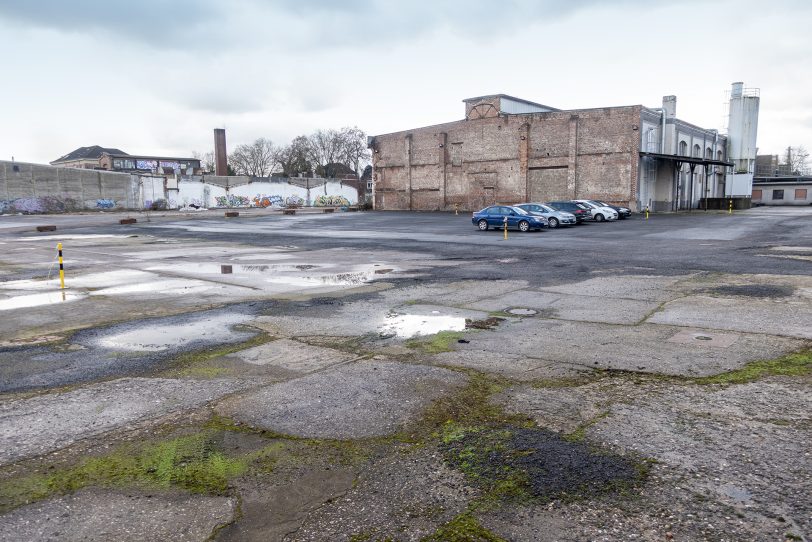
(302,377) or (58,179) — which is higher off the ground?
(58,179)

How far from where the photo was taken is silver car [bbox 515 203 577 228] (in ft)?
109

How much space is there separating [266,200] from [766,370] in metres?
79.2

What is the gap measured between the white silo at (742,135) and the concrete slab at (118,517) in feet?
216

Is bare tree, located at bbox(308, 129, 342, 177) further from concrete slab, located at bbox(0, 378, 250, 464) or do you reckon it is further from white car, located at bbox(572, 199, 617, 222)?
concrete slab, located at bbox(0, 378, 250, 464)

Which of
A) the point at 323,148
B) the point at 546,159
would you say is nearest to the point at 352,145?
the point at 323,148

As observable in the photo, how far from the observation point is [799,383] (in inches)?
233

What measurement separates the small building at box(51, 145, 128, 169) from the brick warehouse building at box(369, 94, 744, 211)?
65.8 metres

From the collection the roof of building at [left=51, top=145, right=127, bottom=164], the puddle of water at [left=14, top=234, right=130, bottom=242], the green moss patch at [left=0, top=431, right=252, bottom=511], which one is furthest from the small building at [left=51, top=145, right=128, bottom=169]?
the green moss patch at [left=0, top=431, right=252, bottom=511]

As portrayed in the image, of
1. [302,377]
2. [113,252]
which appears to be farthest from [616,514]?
[113,252]

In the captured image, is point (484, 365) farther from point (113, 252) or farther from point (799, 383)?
point (113, 252)

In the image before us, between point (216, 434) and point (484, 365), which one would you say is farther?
point (484, 365)

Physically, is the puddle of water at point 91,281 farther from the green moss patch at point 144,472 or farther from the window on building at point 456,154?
the window on building at point 456,154

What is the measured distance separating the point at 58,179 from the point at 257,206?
1004 inches

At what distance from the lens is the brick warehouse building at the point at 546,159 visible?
45312 millimetres
